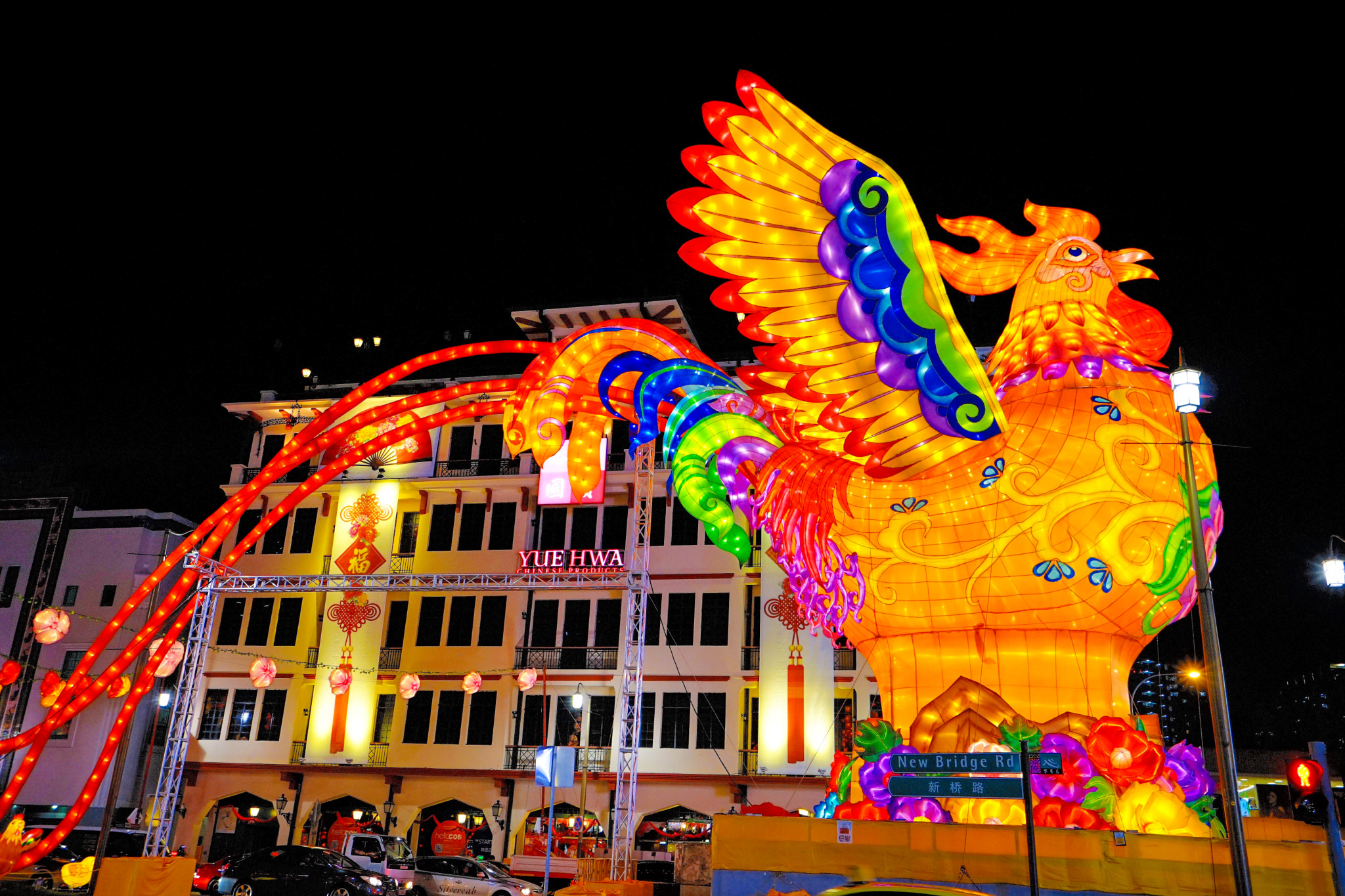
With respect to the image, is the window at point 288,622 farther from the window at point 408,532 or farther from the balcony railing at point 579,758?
the balcony railing at point 579,758

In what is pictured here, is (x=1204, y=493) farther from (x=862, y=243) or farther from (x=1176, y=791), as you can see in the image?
(x=862, y=243)

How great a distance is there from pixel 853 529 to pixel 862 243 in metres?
2.92

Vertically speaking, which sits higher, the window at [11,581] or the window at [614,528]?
the window at [614,528]

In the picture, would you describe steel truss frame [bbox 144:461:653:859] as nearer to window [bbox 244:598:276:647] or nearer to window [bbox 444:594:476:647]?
window [bbox 444:594:476:647]

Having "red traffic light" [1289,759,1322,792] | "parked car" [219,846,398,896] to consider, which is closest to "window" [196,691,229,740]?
"parked car" [219,846,398,896]

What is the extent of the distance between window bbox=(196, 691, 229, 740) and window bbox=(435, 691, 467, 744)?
283 inches

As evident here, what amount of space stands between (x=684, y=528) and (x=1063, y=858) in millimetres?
21478

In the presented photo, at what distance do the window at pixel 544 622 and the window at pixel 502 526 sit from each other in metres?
2.08

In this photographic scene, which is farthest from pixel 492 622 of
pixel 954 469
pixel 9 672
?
pixel 954 469

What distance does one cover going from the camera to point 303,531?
33.2m

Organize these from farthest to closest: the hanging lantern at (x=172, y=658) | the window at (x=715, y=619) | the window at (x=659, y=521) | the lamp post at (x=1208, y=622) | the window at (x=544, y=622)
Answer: the window at (x=659, y=521) < the window at (x=544, y=622) < the window at (x=715, y=619) < the hanging lantern at (x=172, y=658) < the lamp post at (x=1208, y=622)

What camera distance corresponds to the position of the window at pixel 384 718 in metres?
Result: 30.4

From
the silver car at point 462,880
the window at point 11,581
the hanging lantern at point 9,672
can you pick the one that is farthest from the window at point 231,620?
the hanging lantern at point 9,672

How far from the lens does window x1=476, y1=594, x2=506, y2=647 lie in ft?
→ 100
